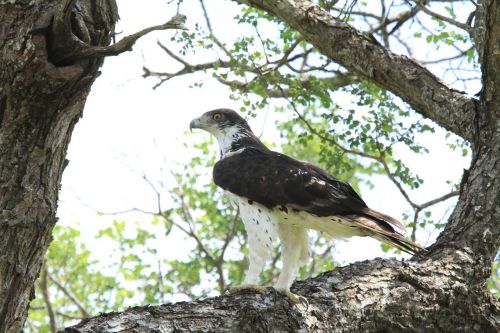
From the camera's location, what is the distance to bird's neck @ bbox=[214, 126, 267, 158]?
24.9ft

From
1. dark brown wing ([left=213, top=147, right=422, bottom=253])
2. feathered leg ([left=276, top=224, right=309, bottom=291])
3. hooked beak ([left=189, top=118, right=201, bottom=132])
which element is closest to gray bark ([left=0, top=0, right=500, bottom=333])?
dark brown wing ([left=213, top=147, right=422, bottom=253])

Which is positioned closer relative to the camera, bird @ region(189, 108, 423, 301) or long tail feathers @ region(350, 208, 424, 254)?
long tail feathers @ region(350, 208, 424, 254)

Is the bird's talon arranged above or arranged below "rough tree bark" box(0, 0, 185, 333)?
below

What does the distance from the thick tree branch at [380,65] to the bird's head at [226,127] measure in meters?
1.45

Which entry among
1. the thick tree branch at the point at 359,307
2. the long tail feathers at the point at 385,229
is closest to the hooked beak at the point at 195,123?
the long tail feathers at the point at 385,229

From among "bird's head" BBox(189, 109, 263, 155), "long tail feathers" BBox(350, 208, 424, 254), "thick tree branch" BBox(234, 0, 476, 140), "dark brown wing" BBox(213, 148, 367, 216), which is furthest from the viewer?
"bird's head" BBox(189, 109, 263, 155)

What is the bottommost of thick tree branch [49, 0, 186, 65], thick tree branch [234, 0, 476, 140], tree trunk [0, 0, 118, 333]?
tree trunk [0, 0, 118, 333]

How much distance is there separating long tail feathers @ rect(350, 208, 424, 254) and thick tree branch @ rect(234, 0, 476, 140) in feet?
3.69

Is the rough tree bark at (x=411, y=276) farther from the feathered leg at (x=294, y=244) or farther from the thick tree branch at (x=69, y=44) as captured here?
the thick tree branch at (x=69, y=44)

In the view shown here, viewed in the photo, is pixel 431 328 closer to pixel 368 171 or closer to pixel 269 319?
pixel 269 319

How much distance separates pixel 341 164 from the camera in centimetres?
809

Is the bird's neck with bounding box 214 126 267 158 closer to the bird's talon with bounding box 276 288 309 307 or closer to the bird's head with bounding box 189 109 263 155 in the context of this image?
the bird's head with bounding box 189 109 263 155

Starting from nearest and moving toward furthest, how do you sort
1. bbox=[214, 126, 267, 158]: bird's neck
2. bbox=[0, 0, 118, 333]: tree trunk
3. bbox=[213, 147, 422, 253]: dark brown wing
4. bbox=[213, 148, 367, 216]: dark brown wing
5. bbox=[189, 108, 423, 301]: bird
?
1. bbox=[0, 0, 118, 333]: tree trunk
2. bbox=[213, 147, 422, 253]: dark brown wing
3. bbox=[189, 108, 423, 301]: bird
4. bbox=[213, 148, 367, 216]: dark brown wing
5. bbox=[214, 126, 267, 158]: bird's neck

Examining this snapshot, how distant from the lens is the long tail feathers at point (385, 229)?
549cm
